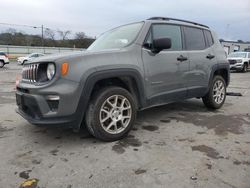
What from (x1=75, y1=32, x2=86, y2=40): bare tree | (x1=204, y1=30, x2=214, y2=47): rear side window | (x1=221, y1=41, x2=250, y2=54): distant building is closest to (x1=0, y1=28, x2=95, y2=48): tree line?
(x1=75, y1=32, x2=86, y2=40): bare tree

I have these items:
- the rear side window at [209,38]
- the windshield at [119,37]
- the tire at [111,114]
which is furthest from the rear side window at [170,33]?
the tire at [111,114]

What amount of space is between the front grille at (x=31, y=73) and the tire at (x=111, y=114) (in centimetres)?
83

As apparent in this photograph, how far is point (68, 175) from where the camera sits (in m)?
2.64

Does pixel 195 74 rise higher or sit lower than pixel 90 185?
higher

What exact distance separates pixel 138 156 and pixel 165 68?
165 cm

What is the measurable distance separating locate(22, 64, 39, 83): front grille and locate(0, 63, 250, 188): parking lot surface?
0.91 meters

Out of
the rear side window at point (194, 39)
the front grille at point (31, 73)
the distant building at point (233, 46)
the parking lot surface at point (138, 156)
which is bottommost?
the parking lot surface at point (138, 156)

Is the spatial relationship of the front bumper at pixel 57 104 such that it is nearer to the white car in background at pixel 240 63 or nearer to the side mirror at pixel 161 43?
the side mirror at pixel 161 43

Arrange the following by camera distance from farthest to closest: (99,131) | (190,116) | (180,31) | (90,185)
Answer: (190,116) → (180,31) → (99,131) → (90,185)

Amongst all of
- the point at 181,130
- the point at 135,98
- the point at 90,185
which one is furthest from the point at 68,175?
the point at 181,130

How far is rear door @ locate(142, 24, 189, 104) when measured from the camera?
387cm

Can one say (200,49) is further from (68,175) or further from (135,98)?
(68,175)

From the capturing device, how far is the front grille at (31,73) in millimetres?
3291

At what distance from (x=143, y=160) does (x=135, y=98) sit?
1126 millimetres
